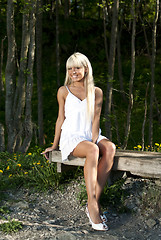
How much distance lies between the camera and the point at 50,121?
11109 mm

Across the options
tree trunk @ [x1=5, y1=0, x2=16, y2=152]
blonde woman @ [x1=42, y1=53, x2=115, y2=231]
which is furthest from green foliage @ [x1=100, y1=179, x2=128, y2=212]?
tree trunk @ [x1=5, y1=0, x2=16, y2=152]

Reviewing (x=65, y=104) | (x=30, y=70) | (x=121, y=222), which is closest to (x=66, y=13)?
(x=30, y=70)

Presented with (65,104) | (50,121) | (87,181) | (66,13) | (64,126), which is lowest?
(50,121)

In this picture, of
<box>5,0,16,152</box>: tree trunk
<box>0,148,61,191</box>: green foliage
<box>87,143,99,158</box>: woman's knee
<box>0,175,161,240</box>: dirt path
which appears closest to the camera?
<box>0,175,161,240</box>: dirt path

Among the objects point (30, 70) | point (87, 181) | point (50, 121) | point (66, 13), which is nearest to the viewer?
point (87, 181)

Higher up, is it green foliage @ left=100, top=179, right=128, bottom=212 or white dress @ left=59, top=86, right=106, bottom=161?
white dress @ left=59, top=86, right=106, bottom=161

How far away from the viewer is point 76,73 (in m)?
4.12

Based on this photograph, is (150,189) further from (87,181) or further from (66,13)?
(66,13)

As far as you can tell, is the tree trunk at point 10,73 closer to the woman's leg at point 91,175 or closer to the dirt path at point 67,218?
the dirt path at point 67,218

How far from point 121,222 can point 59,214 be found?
0.75 meters

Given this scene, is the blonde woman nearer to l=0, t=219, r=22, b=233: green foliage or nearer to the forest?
l=0, t=219, r=22, b=233: green foliage

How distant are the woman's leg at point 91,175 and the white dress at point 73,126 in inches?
9.8

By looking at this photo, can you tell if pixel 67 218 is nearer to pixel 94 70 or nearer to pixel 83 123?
pixel 83 123

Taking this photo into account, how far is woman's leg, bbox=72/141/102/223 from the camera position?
3.59m
